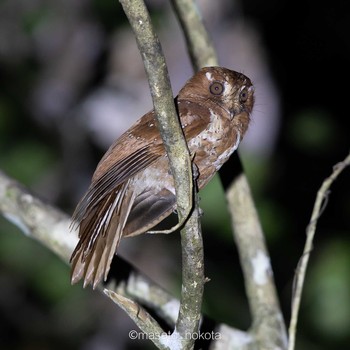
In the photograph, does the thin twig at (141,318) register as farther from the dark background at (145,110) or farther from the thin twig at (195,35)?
the dark background at (145,110)

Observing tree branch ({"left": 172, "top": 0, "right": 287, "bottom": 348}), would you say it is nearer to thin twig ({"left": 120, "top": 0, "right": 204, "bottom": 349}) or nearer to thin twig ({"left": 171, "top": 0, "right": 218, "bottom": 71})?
thin twig ({"left": 171, "top": 0, "right": 218, "bottom": 71})

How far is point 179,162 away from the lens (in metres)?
2.52

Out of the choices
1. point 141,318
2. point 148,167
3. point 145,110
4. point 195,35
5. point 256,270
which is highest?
point 195,35

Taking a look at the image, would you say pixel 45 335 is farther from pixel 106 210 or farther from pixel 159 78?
pixel 159 78

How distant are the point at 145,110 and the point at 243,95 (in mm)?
2820

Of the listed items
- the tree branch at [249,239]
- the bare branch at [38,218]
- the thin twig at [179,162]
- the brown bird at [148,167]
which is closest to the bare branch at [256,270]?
the tree branch at [249,239]

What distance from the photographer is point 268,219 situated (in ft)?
17.6

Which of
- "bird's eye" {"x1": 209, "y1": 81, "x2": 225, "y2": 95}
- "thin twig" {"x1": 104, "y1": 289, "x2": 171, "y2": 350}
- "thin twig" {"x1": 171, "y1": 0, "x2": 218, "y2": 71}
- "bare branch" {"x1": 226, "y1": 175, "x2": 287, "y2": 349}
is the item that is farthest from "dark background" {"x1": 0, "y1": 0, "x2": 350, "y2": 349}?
"thin twig" {"x1": 104, "y1": 289, "x2": 171, "y2": 350}

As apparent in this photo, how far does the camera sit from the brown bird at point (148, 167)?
117 inches

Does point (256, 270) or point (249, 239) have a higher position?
point (249, 239)

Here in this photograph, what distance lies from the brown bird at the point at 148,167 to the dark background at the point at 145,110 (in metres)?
1.93

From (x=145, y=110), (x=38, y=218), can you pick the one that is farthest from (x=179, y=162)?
(x=145, y=110)

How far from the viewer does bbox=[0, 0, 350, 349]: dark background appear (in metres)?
5.38

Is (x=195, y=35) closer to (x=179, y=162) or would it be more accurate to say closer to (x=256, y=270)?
(x=256, y=270)
